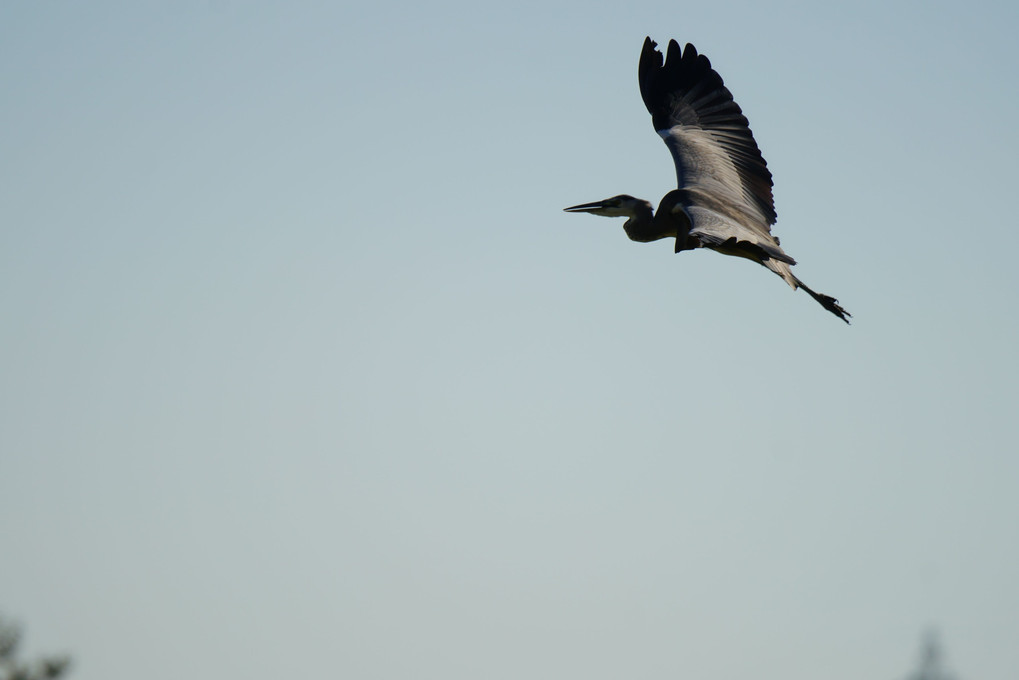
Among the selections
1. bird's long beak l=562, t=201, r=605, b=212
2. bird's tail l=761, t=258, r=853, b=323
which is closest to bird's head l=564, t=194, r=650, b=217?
bird's long beak l=562, t=201, r=605, b=212

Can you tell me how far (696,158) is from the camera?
16906 millimetres

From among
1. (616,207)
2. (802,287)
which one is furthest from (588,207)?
(802,287)

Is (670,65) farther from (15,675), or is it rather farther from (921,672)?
(921,672)

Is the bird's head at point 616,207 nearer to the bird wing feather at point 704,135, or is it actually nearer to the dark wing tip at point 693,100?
the bird wing feather at point 704,135

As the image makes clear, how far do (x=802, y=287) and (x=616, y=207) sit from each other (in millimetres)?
3733

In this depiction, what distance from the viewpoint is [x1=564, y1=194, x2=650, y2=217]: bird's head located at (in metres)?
16.6

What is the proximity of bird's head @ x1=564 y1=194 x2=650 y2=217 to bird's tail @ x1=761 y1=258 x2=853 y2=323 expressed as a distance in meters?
3.19

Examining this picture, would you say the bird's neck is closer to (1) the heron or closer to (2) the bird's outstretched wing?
(1) the heron

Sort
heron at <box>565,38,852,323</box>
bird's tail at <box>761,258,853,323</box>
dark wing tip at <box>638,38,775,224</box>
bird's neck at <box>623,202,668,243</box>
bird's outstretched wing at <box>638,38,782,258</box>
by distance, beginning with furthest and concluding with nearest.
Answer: dark wing tip at <box>638,38,775,224</box>
bird's neck at <box>623,202,668,243</box>
bird's outstretched wing at <box>638,38,782,258</box>
heron at <box>565,38,852,323</box>
bird's tail at <box>761,258,853,323</box>

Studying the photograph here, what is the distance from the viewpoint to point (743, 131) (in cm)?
1722

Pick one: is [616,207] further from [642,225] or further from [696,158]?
[696,158]

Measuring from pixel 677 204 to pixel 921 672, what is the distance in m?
55.2

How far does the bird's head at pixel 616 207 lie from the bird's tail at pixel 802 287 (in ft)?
10.5

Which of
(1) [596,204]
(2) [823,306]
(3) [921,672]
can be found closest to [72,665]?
(1) [596,204]
